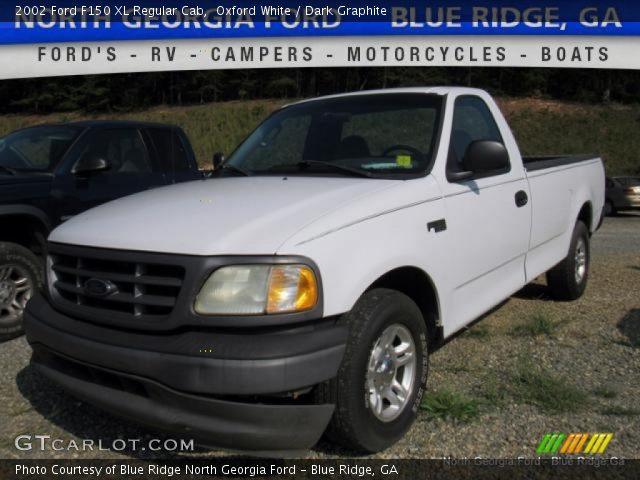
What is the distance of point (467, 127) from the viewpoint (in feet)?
13.2

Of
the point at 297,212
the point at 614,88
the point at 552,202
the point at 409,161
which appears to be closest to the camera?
the point at 297,212

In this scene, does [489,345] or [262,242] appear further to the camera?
[489,345]

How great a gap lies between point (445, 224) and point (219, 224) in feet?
4.29

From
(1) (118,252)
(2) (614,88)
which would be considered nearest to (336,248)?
(1) (118,252)

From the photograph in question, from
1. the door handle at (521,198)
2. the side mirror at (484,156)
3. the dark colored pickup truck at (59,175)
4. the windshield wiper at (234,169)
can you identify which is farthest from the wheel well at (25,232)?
the door handle at (521,198)

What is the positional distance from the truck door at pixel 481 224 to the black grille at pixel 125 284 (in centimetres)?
157

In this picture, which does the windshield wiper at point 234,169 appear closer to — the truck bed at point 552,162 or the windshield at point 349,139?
the windshield at point 349,139

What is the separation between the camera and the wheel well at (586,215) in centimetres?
579

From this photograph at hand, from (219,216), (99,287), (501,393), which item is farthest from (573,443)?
(99,287)

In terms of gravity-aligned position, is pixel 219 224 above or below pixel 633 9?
below

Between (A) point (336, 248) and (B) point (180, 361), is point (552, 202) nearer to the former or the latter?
(A) point (336, 248)

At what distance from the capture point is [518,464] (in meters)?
2.77

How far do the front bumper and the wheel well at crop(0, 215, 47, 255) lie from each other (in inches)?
109

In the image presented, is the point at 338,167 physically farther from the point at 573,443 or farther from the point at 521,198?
the point at 573,443
